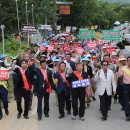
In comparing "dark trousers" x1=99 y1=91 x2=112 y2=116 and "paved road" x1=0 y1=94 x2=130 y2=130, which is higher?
"dark trousers" x1=99 y1=91 x2=112 y2=116

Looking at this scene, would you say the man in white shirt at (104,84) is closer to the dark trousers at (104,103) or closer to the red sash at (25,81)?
the dark trousers at (104,103)

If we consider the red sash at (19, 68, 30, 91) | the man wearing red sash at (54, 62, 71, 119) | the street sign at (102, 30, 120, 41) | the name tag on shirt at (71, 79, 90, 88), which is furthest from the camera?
the street sign at (102, 30, 120, 41)

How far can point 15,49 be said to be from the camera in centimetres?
3491

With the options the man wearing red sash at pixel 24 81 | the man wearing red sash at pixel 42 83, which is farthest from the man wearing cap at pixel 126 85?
the man wearing red sash at pixel 24 81

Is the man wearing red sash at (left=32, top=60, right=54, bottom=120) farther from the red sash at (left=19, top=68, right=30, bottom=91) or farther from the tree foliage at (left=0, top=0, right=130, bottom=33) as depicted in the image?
the tree foliage at (left=0, top=0, right=130, bottom=33)

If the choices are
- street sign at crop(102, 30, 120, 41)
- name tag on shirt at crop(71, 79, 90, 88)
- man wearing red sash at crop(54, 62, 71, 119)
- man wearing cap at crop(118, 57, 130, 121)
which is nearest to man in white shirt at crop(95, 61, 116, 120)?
man wearing cap at crop(118, 57, 130, 121)

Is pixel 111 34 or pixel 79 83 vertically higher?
pixel 111 34

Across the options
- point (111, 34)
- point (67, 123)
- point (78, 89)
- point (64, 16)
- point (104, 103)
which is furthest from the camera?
point (64, 16)

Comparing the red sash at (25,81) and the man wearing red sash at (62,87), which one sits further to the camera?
the man wearing red sash at (62,87)

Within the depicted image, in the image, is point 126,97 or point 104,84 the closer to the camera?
point 104,84

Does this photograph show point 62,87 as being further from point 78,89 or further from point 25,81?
point 25,81

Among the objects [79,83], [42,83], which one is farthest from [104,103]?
[42,83]

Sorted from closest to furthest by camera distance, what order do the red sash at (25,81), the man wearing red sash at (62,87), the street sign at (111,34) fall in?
the red sash at (25,81) → the man wearing red sash at (62,87) → the street sign at (111,34)

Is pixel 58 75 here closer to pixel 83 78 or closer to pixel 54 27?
pixel 83 78
